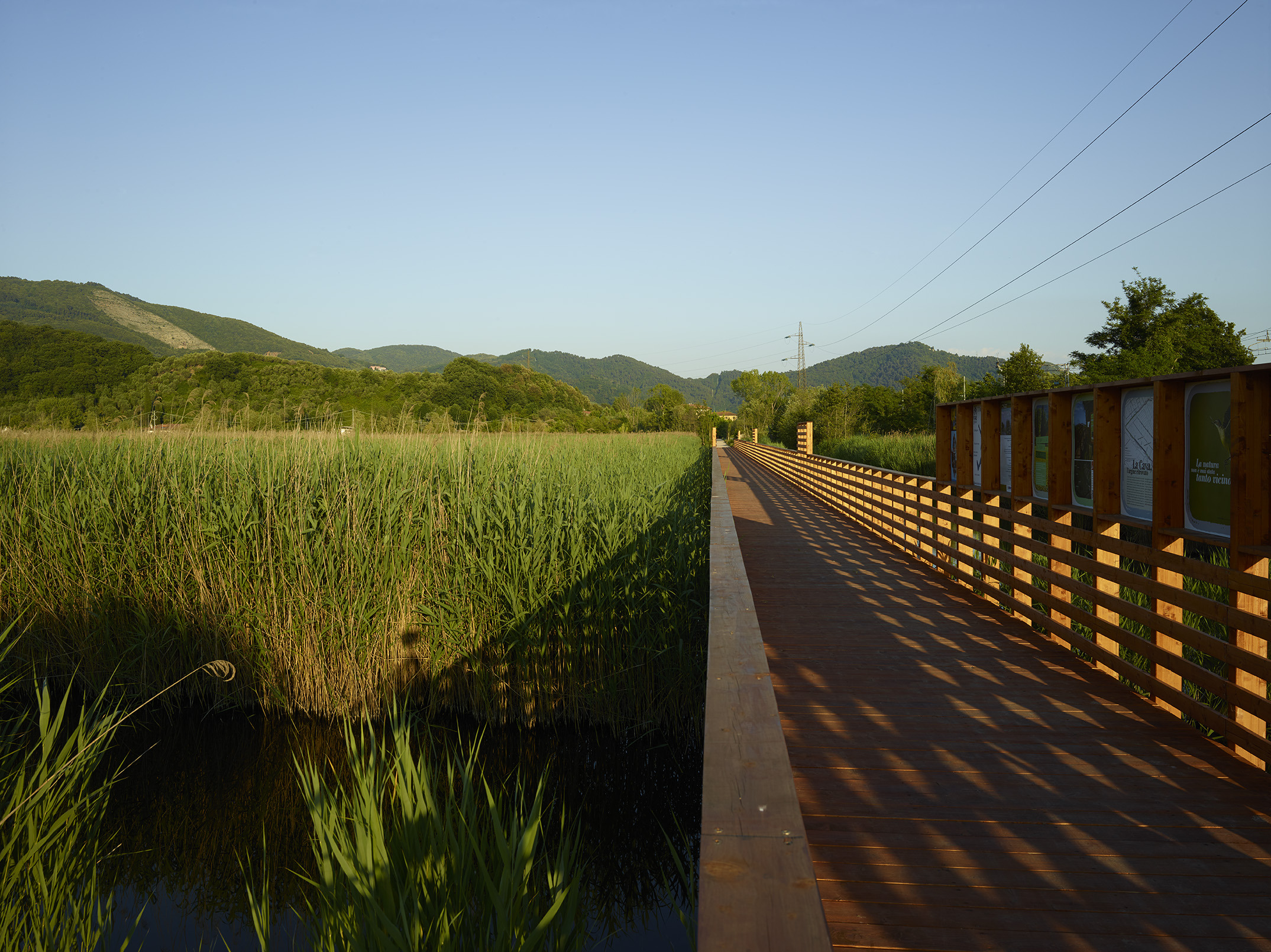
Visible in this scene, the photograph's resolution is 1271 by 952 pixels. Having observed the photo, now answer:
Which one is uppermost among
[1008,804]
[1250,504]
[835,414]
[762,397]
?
[762,397]

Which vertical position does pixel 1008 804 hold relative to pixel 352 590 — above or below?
below

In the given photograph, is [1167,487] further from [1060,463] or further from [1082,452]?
[1060,463]

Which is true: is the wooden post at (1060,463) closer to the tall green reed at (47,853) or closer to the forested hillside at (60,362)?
the tall green reed at (47,853)

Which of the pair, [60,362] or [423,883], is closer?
[423,883]

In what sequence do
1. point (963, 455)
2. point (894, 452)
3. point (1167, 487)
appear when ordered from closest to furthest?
point (1167, 487), point (963, 455), point (894, 452)

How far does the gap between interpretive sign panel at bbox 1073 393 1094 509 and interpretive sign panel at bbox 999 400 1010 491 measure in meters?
1.08

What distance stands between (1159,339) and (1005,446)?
150ft

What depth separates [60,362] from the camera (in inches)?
694

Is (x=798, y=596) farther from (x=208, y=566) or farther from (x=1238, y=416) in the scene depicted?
(x=208, y=566)

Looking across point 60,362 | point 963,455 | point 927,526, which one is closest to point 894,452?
point 927,526

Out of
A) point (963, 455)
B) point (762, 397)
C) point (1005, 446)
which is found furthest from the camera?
point (762, 397)

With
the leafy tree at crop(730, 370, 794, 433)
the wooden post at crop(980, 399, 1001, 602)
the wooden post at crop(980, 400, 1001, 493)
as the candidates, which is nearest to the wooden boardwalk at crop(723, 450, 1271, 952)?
the wooden post at crop(980, 399, 1001, 602)

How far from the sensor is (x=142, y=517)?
5930 millimetres

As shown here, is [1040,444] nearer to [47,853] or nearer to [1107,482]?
[1107,482]
